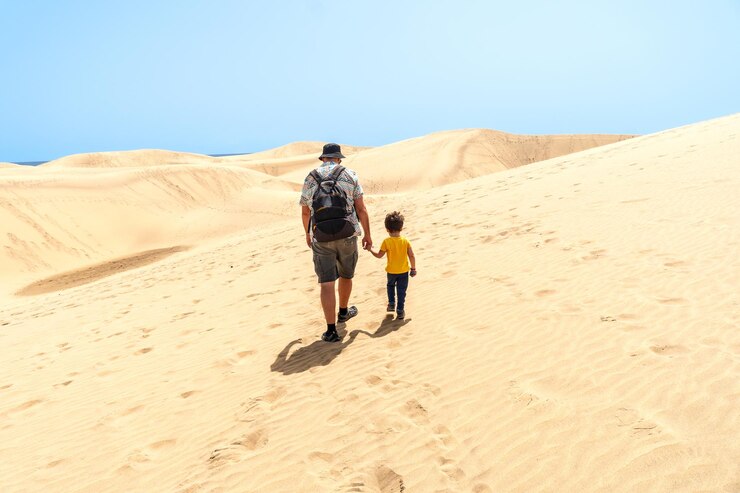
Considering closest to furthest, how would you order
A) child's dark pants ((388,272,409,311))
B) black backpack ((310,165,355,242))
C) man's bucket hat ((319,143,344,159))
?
1. black backpack ((310,165,355,242))
2. man's bucket hat ((319,143,344,159))
3. child's dark pants ((388,272,409,311))

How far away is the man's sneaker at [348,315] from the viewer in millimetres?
5371

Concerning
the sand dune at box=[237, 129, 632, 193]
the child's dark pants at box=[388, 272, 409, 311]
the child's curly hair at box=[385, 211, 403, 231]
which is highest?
the sand dune at box=[237, 129, 632, 193]

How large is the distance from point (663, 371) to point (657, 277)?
204 cm

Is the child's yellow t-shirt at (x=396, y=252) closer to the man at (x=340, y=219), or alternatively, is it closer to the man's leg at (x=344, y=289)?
the man at (x=340, y=219)

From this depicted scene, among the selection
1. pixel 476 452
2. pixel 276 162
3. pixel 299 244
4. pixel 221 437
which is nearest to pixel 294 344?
pixel 221 437

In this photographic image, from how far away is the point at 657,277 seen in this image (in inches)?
193

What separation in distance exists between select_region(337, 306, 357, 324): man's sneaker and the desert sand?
122mm

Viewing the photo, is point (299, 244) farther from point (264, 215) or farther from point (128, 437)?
point (264, 215)

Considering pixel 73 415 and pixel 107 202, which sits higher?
pixel 107 202

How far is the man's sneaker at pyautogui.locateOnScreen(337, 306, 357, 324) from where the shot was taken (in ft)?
17.6

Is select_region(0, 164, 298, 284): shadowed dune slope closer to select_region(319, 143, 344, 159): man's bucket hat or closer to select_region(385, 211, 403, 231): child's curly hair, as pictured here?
select_region(319, 143, 344, 159): man's bucket hat

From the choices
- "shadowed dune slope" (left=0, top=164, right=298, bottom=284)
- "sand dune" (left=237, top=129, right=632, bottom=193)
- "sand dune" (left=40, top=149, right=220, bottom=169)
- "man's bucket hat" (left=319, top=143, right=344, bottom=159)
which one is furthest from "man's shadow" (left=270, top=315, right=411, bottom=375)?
"sand dune" (left=40, top=149, right=220, bottom=169)

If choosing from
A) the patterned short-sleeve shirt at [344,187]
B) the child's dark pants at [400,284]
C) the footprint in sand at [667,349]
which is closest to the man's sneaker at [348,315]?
the child's dark pants at [400,284]

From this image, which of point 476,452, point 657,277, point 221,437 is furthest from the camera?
point 657,277
